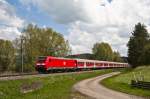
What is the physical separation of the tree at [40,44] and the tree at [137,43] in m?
24.6

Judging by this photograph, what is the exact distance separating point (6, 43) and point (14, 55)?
9050 mm

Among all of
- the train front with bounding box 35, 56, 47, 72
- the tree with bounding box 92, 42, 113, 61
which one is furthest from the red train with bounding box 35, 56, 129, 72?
the tree with bounding box 92, 42, 113, 61

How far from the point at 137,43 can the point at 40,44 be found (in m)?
37.5

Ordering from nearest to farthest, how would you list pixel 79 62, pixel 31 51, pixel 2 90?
pixel 2 90 < pixel 79 62 < pixel 31 51

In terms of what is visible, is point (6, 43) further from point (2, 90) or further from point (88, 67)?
point (2, 90)

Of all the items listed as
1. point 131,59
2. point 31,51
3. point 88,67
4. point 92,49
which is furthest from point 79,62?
point 92,49

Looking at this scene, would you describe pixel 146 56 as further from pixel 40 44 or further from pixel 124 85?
pixel 124 85

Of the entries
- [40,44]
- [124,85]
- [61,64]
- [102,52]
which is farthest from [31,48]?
[102,52]

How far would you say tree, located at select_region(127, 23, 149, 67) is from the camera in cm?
11819

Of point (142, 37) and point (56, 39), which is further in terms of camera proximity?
point (142, 37)

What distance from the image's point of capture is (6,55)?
361 feet

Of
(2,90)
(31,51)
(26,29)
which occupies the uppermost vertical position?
(26,29)

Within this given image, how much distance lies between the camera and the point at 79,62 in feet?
298

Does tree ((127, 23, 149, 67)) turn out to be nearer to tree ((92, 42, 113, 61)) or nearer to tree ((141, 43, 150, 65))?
tree ((141, 43, 150, 65))
